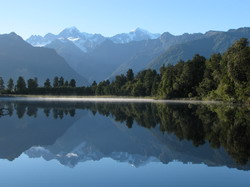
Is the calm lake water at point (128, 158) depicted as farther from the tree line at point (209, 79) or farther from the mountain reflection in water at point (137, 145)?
the tree line at point (209, 79)

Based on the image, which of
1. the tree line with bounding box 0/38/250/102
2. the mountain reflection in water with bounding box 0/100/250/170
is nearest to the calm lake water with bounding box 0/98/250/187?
the mountain reflection in water with bounding box 0/100/250/170

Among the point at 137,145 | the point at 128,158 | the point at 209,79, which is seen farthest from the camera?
the point at 209,79

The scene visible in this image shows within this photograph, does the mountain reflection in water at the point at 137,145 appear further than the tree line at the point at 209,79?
No

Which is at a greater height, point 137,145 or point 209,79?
point 137,145

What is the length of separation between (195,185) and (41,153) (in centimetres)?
1205

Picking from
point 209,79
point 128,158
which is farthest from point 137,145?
point 209,79

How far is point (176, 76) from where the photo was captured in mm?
152500

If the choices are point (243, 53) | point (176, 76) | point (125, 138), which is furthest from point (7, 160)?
point (176, 76)

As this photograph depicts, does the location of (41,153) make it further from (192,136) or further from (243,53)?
(243,53)

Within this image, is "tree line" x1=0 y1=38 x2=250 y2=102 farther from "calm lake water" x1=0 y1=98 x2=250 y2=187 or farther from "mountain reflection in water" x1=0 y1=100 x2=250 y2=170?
"calm lake water" x1=0 y1=98 x2=250 y2=187

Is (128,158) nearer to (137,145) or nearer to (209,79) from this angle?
(137,145)

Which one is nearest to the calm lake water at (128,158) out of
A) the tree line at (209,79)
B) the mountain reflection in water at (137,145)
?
the mountain reflection in water at (137,145)

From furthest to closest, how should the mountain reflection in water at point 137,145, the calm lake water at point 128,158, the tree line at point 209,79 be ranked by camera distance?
the tree line at point 209,79, the mountain reflection in water at point 137,145, the calm lake water at point 128,158

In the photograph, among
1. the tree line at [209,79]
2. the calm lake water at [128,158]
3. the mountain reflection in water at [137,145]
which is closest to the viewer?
the calm lake water at [128,158]
